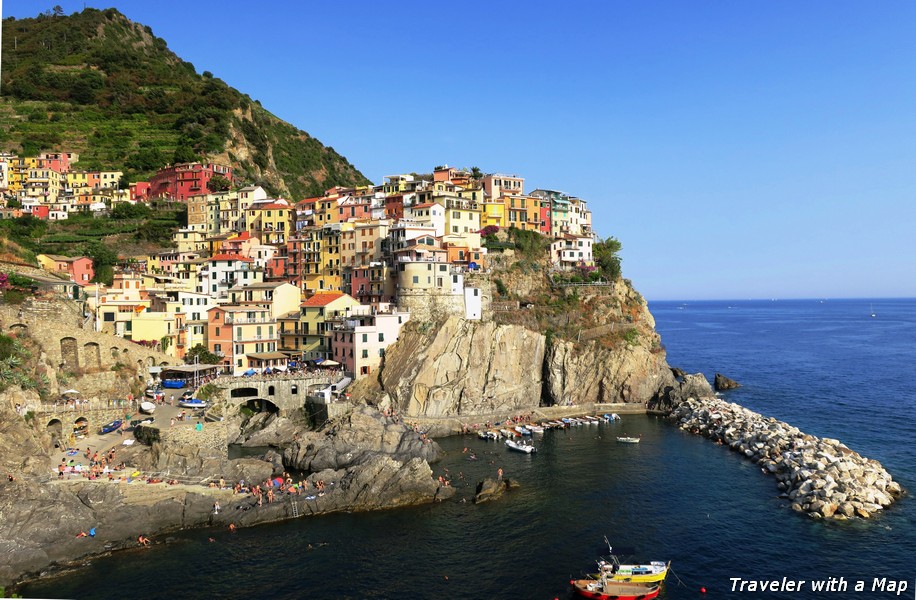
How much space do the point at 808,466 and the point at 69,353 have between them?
55.4 metres

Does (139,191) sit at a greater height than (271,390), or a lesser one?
greater

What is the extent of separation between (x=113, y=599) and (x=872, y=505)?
42.3 meters

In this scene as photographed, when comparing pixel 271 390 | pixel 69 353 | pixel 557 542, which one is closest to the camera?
pixel 557 542

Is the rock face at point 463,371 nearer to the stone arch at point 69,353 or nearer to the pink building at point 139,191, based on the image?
the stone arch at point 69,353

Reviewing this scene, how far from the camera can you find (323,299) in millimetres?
65062

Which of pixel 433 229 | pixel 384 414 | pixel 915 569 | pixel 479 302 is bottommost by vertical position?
pixel 915 569

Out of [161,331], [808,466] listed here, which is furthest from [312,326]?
[808,466]

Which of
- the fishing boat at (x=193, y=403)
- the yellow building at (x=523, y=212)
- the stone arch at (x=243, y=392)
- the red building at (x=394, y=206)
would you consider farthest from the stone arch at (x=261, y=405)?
the yellow building at (x=523, y=212)

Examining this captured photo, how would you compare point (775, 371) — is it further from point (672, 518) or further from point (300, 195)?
point (300, 195)

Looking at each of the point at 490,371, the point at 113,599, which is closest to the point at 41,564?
the point at 113,599

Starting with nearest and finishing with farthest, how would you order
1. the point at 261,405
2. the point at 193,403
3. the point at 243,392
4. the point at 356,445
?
1. the point at 356,445
2. the point at 193,403
3. the point at 243,392
4. the point at 261,405

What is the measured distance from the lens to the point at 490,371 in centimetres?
6150

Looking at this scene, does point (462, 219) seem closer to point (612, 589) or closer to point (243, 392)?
point (243, 392)

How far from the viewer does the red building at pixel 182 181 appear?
95.2 m
